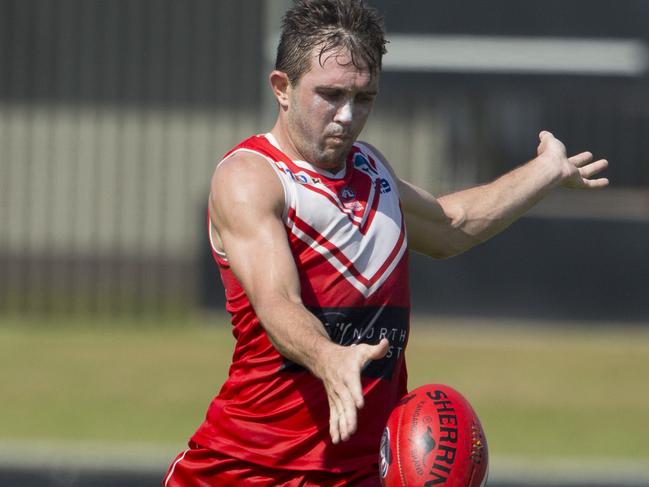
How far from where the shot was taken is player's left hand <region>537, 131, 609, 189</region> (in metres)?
5.23

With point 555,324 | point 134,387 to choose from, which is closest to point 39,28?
point 134,387

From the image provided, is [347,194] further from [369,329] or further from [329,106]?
[369,329]

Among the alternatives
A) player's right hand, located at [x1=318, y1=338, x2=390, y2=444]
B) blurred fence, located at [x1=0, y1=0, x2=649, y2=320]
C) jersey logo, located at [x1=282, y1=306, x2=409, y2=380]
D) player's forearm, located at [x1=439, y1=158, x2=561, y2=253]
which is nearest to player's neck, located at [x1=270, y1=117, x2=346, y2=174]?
jersey logo, located at [x1=282, y1=306, x2=409, y2=380]

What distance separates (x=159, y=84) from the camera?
16.4 meters

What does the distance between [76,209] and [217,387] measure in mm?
5200

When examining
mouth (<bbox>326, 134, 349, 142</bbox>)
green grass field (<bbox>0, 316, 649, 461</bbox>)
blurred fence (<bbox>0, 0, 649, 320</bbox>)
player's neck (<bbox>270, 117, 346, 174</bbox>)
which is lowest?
green grass field (<bbox>0, 316, 649, 461</bbox>)

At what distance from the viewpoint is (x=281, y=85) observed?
4.49m

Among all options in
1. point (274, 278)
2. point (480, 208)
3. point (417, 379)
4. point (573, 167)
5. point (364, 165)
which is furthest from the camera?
point (417, 379)

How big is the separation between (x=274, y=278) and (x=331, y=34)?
82 cm

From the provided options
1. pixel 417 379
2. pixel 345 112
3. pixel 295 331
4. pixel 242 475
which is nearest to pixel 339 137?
pixel 345 112

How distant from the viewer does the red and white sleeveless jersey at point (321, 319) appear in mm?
4363

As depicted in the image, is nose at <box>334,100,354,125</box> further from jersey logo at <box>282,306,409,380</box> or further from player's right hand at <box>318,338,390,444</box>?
Answer: player's right hand at <box>318,338,390,444</box>

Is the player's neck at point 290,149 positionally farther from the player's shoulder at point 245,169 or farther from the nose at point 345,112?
the nose at point 345,112

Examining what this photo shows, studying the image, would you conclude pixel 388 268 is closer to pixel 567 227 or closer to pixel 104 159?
pixel 567 227
